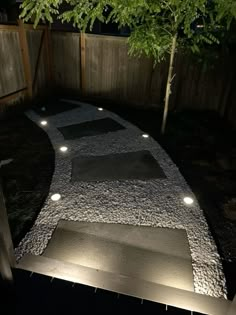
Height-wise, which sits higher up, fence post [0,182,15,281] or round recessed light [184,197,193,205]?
fence post [0,182,15,281]

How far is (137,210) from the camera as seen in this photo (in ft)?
11.0

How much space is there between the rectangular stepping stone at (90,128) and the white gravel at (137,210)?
1.11m

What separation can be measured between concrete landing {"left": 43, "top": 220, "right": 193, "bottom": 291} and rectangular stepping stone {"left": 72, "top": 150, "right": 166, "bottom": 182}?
4.15 feet

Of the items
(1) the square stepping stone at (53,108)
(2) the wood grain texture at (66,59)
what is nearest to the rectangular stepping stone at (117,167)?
(1) the square stepping stone at (53,108)

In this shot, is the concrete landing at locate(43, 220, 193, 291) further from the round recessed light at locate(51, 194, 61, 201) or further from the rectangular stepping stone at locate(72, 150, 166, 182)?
the rectangular stepping stone at locate(72, 150, 166, 182)

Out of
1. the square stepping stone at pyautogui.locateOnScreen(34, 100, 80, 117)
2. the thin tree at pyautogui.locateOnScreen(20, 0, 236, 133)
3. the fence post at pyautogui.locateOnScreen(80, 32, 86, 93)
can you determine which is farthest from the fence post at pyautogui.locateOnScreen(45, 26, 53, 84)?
the thin tree at pyautogui.locateOnScreen(20, 0, 236, 133)

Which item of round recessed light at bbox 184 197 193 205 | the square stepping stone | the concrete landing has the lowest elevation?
the concrete landing

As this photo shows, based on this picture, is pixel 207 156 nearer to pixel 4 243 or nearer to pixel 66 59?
pixel 4 243

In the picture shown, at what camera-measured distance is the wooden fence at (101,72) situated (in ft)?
20.8

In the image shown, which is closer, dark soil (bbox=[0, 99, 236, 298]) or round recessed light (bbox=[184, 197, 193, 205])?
dark soil (bbox=[0, 99, 236, 298])

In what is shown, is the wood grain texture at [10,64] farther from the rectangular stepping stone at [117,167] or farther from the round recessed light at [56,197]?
the round recessed light at [56,197]

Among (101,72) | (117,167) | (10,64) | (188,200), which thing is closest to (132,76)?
(101,72)

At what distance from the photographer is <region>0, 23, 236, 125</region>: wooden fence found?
A: 633 cm

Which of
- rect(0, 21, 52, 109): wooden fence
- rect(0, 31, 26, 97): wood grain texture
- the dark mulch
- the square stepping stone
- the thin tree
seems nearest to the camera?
the dark mulch
